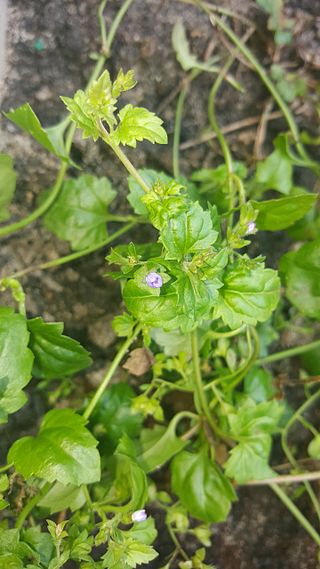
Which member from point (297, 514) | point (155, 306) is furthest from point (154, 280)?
point (297, 514)

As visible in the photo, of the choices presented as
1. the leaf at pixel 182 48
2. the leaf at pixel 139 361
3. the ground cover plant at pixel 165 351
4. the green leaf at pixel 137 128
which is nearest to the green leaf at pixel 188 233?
the ground cover plant at pixel 165 351

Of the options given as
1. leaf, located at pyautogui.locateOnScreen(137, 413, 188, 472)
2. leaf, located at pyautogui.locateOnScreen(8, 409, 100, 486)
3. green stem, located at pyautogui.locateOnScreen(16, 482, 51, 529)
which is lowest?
leaf, located at pyautogui.locateOnScreen(137, 413, 188, 472)

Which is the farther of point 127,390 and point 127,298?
point 127,390

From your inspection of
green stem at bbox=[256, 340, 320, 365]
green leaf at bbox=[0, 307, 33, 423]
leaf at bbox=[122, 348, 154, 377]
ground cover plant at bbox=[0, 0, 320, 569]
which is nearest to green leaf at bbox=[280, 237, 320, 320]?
ground cover plant at bbox=[0, 0, 320, 569]

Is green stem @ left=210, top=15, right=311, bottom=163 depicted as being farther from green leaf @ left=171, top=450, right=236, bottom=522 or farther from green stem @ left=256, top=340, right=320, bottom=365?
green leaf @ left=171, top=450, right=236, bottom=522

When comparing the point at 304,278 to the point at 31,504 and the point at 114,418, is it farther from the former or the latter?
the point at 31,504

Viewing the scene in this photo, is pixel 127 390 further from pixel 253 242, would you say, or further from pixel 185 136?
pixel 185 136

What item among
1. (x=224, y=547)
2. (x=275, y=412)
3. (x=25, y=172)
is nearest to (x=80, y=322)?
(x=25, y=172)

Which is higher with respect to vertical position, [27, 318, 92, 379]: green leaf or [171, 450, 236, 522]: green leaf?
[27, 318, 92, 379]: green leaf
